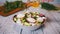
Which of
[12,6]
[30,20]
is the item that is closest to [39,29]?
[30,20]

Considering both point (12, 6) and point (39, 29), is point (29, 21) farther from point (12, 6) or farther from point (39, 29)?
point (12, 6)

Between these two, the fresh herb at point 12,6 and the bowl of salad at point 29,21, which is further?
the fresh herb at point 12,6

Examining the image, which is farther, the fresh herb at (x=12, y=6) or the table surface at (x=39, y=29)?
the fresh herb at (x=12, y=6)

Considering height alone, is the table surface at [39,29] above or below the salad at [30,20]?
below

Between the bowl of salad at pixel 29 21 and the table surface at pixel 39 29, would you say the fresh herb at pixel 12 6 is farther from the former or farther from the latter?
the bowl of salad at pixel 29 21

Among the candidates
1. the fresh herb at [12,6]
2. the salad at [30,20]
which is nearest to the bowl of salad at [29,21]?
the salad at [30,20]

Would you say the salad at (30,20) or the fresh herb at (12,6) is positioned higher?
the fresh herb at (12,6)

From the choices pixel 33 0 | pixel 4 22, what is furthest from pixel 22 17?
pixel 33 0

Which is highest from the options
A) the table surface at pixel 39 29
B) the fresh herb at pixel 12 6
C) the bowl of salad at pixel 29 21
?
the fresh herb at pixel 12 6

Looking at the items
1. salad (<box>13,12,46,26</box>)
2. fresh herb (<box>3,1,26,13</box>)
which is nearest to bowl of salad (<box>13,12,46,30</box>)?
salad (<box>13,12,46,26</box>)

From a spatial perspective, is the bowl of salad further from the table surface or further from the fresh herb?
the fresh herb

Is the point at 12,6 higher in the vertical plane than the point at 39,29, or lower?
higher
